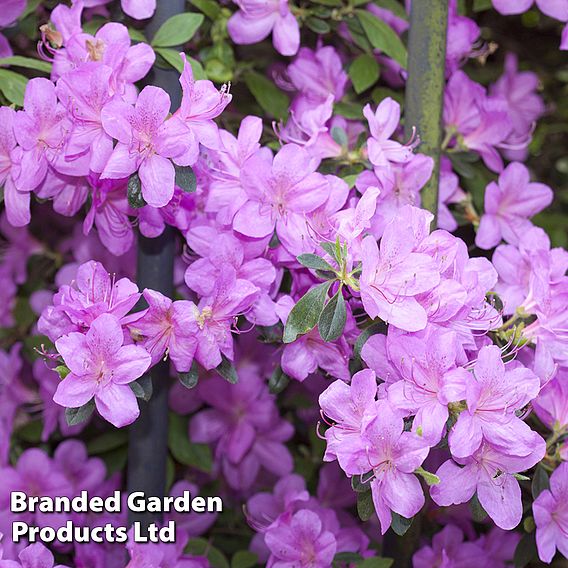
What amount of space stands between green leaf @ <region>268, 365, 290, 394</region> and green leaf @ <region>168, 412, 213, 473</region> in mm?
330

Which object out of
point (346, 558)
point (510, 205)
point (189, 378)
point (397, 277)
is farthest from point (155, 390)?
point (510, 205)

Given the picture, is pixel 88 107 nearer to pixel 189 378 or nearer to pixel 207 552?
pixel 189 378

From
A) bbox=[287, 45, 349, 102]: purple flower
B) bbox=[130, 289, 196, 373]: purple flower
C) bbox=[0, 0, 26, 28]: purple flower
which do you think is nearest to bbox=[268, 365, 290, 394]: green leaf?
bbox=[130, 289, 196, 373]: purple flower

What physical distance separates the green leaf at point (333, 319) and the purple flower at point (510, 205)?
0.38m

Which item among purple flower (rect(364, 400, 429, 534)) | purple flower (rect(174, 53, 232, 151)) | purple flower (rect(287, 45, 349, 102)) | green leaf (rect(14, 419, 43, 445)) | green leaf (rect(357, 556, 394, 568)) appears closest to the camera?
purple flower (rect(364, 400, 429, 534))

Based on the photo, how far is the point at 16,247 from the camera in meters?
1.55

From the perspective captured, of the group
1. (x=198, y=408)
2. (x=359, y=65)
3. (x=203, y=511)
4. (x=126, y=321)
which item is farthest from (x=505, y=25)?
(x=126, y=321)

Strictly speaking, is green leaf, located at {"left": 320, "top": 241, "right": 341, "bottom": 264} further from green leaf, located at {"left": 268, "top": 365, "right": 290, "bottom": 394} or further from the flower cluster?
green leaf, located at {"left": 268, "top": 365, "right": 290, "bottom": 394}

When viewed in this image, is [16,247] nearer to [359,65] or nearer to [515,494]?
[359,65]

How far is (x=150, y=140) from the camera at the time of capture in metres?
0.94

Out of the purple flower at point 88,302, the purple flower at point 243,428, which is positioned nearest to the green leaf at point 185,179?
the purple flower at point 88,302

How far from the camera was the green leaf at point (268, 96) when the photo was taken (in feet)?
4.36

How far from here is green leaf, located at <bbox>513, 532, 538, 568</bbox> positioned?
1.06 meters

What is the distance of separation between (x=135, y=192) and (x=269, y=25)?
0.38 m
